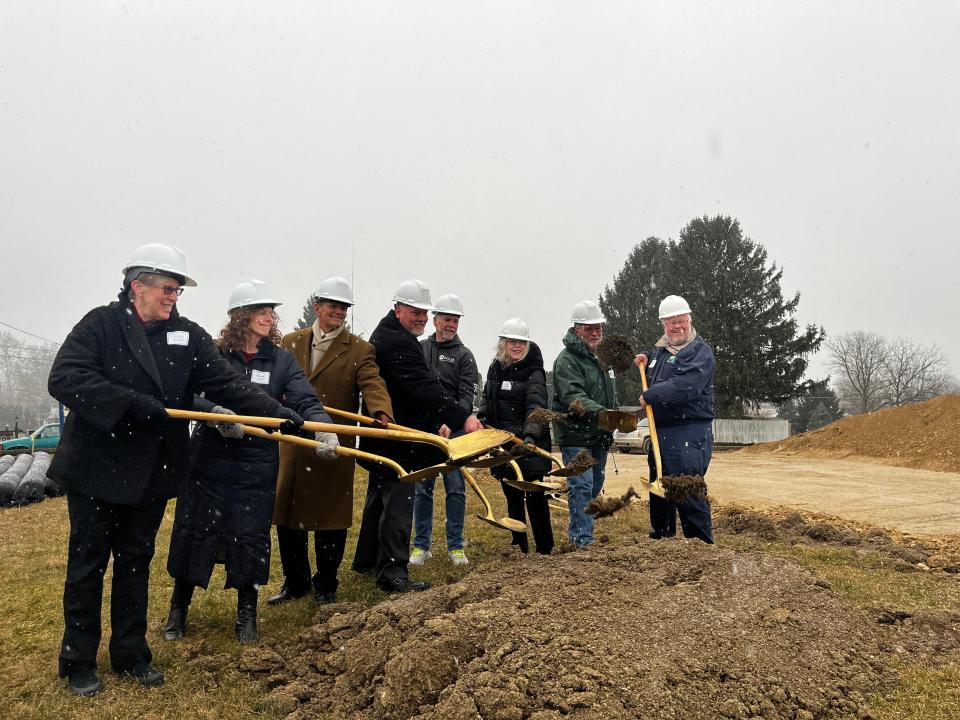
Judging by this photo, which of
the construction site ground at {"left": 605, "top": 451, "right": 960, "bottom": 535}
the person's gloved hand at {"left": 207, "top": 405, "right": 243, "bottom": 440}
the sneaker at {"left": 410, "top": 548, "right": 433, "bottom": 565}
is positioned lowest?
the sneaker at {"left": 410, "top": 548, "right": 433, "bottom": 565}

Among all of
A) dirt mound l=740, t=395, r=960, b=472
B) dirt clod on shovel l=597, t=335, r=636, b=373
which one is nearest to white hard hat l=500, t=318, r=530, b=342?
dirt clod on shovel l=597, t=335, r=636, b=373

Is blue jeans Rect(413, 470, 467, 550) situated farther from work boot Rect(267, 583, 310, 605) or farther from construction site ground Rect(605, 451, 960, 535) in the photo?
construction site ground Rect(605, 451, 960, 535)

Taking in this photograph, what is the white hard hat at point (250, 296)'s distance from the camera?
4039 mm

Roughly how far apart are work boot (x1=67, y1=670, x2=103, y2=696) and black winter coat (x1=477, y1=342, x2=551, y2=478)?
2.90 meters

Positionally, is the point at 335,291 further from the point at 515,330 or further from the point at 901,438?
the point at 901,438

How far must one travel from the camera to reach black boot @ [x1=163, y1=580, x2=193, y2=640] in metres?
3.86

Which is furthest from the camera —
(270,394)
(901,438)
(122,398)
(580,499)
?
(901,438)

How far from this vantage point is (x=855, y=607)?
3.96 meters

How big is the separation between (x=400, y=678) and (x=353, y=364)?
223cm

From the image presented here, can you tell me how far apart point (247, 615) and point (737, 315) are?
3236cm

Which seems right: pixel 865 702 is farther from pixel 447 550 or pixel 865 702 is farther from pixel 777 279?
pixel 777 279

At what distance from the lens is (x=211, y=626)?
407 centimetres

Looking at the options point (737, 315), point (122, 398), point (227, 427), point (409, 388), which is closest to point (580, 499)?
point (409, 388)

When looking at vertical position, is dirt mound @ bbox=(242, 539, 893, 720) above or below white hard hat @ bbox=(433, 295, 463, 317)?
below
